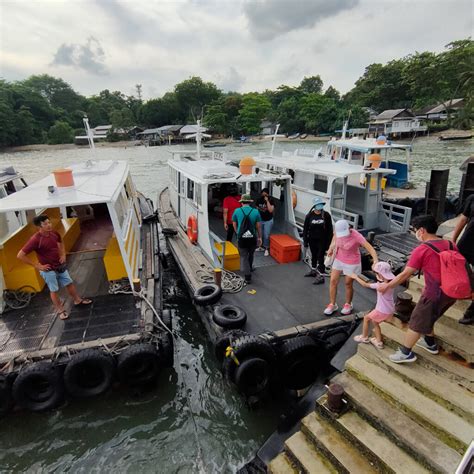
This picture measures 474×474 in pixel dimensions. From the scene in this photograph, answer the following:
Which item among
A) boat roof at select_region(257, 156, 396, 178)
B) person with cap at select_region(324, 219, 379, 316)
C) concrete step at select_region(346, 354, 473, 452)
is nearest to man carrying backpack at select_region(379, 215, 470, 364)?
concrete step at select_region(346, 354, 473, 452)

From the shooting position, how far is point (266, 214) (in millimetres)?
7484

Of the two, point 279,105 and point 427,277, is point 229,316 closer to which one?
point 427,277

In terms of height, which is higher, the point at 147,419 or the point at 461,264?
the point at 461,264

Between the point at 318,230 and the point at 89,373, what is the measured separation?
4.57 metres

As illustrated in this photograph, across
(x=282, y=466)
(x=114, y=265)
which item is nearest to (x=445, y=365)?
(x=282, y=466)

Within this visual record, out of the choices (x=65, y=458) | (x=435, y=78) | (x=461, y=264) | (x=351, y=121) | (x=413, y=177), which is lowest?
(x=65, y=458)

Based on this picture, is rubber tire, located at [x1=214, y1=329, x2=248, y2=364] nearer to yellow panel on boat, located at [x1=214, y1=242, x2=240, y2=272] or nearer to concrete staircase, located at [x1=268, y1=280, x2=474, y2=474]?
concrete staircase, located at [x1=268, y1=280, x2=474, y2=474]

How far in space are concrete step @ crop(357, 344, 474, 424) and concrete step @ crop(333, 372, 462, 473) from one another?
0.35m

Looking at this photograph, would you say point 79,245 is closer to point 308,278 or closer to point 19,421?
point 19,421

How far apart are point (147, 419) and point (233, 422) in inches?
53.4

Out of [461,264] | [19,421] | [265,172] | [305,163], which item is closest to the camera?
[461,264]

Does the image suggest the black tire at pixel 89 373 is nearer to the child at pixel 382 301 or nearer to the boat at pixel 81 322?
the boat at pixel 81 322

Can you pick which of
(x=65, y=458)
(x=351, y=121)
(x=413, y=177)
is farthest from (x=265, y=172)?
(x=351, y=121)

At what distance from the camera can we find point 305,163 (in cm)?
1079
